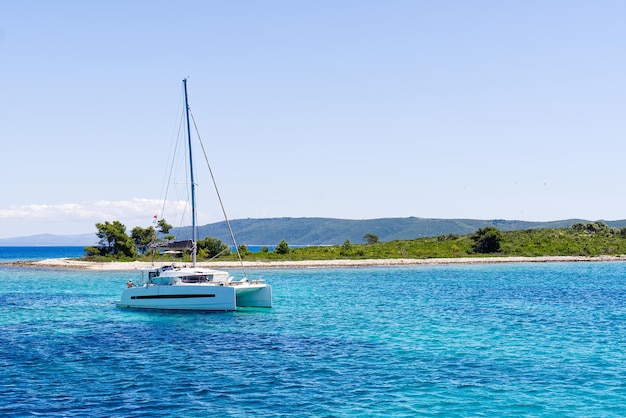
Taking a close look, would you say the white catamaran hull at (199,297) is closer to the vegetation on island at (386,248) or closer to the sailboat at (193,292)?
the sailboat at (193,292)

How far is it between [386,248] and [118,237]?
42.0 meters

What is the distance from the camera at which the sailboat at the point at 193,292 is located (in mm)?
38188

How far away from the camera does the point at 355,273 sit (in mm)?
73812

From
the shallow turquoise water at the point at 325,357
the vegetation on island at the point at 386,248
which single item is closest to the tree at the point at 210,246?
the vegetation on island at the point at 386,248

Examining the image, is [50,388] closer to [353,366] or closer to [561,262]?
[353,366]

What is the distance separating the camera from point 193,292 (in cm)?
3844

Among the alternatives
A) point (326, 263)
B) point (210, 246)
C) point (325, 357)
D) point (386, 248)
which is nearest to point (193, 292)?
point (325, 357)

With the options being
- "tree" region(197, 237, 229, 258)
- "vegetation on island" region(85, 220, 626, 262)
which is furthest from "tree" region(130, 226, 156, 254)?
"tree" region(197, 237, 229, 258)

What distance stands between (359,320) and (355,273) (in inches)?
1575

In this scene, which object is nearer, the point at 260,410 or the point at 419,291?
the point at 260,410

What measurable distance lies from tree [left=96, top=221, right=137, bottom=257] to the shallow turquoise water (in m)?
47.4

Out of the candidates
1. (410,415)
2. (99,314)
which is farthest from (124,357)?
(99,314)

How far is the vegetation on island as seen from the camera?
93250mm

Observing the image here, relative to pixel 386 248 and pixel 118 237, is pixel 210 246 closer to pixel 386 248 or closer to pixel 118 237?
pixel 118 237
